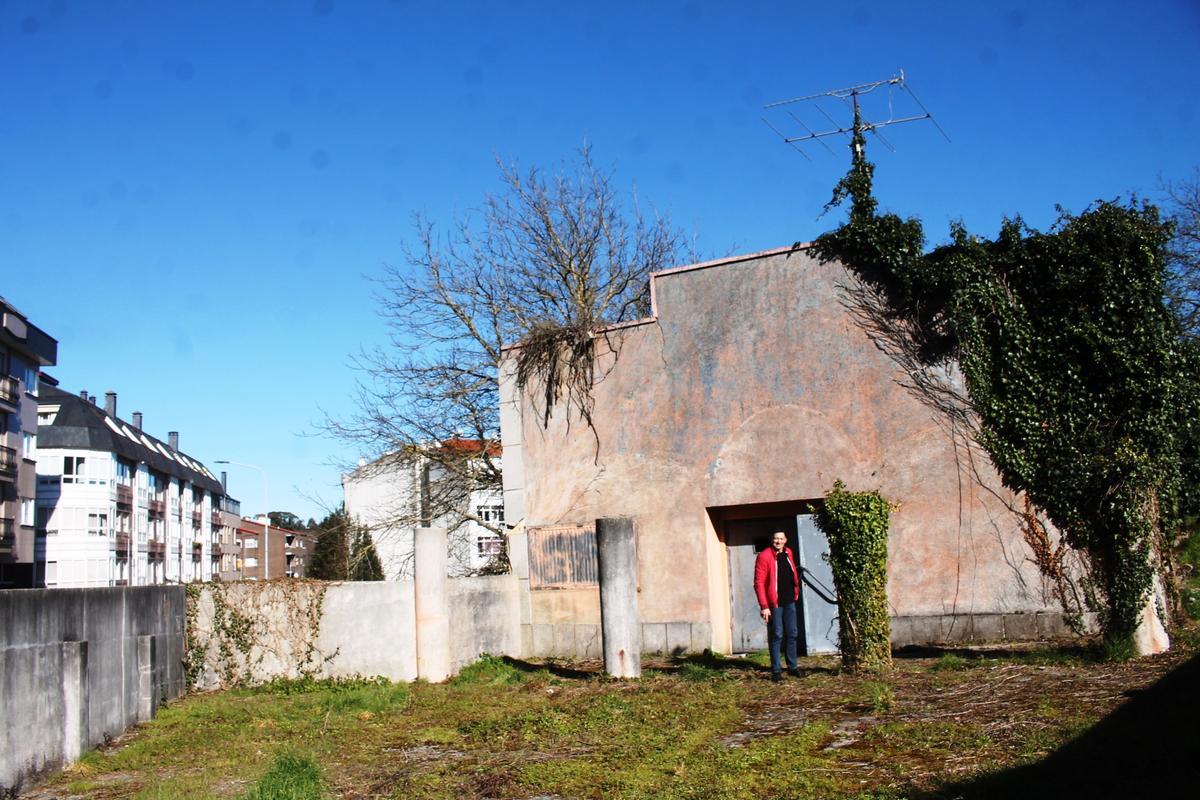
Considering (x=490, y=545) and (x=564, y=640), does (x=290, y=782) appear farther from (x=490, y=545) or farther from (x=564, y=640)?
(x=490, y=545)

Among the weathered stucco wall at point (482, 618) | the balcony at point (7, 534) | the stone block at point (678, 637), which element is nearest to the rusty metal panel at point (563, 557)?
the weathered stucco wall at point (482, 618)

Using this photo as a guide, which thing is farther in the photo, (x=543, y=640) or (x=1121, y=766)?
(x=543, y=640)

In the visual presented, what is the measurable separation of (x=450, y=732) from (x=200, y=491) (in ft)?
247

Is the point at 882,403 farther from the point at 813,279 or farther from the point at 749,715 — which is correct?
the point at 749,715

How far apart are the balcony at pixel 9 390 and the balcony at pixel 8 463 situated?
2.11 meters

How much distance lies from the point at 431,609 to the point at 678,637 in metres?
4.08

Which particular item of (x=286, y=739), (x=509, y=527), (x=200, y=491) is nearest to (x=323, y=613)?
(x=509, y=527)

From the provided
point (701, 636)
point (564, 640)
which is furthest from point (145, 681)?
point (701, 636)

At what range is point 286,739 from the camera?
433 inches

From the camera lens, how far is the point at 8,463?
41.8 m

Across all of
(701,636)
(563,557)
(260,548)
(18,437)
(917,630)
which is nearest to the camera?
(917,630)

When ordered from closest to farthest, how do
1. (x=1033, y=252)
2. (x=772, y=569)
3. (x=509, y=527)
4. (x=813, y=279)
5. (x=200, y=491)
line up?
(x=772, y=569) < (x=1033, y=252) < (x=813, y=279) < (x=509, y=527) < (x=200, y=491)

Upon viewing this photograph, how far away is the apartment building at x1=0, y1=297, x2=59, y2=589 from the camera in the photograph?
1636 inches

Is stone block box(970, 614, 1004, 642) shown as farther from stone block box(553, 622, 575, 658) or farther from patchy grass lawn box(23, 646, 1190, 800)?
stone block box(553, 622, 575, 658)
